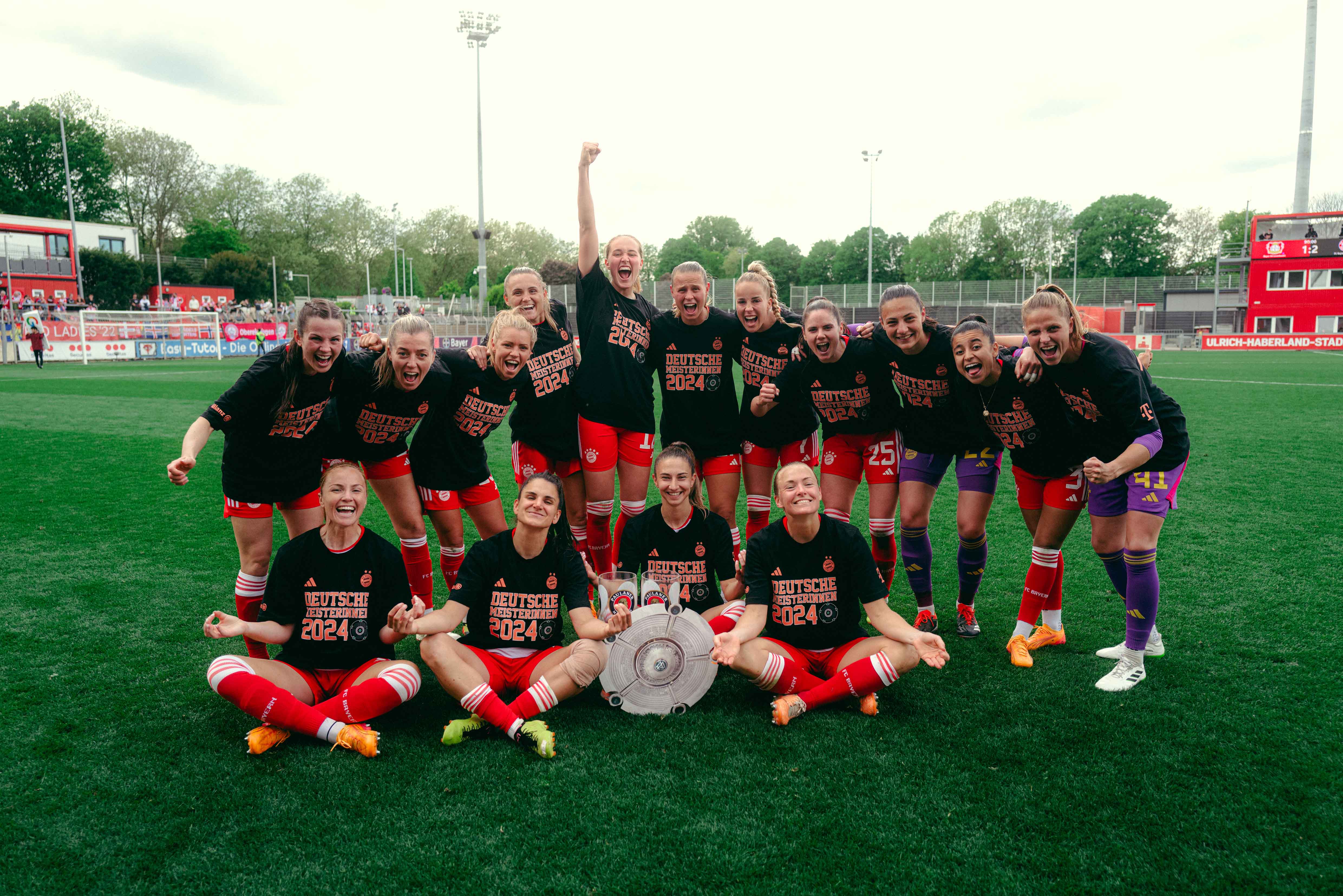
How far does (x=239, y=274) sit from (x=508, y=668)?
193 feet

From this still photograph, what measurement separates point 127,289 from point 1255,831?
57.4 m

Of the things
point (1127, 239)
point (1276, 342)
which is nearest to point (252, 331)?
point (1276, 342)

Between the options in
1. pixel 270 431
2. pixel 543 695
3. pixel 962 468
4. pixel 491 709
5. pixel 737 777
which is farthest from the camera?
pixel 962 468

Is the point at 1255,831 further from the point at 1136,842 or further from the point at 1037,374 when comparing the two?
the point at 1037,374

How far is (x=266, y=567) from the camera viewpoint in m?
4.14

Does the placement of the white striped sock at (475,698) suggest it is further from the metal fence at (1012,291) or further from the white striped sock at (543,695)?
the metal fence at (1012,291)

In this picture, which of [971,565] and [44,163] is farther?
[44,163]

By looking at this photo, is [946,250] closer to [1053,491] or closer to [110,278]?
[110,278]

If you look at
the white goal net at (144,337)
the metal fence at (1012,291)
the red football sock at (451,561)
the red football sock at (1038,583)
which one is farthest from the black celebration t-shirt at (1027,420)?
the metal fence at (1012,291)

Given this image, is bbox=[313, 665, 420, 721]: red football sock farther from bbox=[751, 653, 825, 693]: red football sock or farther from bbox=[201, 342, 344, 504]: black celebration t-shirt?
bbox=[751, 653, 825, 693]: red football sock

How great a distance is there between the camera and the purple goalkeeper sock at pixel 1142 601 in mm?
3779

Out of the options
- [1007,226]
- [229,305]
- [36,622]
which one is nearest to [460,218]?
[229,305]

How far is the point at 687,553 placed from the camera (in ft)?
13.1

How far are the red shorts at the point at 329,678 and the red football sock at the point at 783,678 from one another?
1669mm
